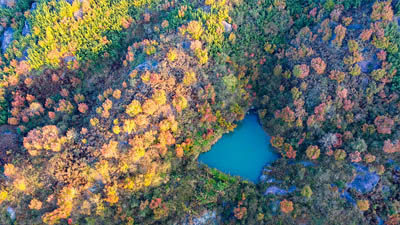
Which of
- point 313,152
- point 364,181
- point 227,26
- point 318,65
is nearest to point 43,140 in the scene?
point 227,26

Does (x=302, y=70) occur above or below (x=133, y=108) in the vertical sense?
above

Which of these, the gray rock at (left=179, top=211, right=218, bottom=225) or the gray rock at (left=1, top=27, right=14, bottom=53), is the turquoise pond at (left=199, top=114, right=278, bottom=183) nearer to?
the gray rock at (left=179, top=211, right=218, bottom=225)

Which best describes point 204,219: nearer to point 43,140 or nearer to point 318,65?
point 43,140

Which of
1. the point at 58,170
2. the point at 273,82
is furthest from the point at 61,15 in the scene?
the point at 273,82

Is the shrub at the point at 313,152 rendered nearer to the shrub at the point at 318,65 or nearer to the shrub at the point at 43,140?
the shrub at the point at 318,65

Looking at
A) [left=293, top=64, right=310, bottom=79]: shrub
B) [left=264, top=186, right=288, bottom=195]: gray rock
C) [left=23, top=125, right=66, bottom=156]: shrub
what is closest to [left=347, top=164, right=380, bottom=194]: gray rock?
[left=264, top=186, right=288, bottom=195]: gray rock

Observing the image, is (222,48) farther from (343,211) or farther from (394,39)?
(343,211)
